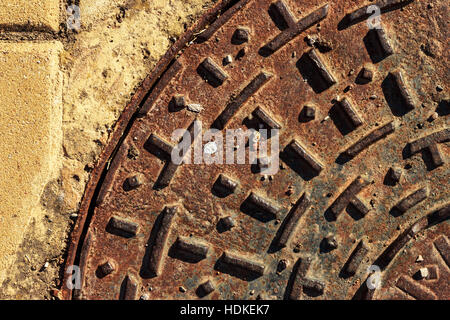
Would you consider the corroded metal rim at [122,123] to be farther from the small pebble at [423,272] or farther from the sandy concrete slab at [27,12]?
the small pebble at [423,272]

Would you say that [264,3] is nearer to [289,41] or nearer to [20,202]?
[289,41]

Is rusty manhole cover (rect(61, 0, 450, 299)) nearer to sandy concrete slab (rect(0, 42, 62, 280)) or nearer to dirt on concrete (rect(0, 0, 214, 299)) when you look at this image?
dirt on concrete (rect(0, 0, 214, 299))

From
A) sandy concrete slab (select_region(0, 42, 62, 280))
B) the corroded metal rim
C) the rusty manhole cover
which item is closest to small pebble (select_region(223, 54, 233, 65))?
the rusty manhole cover

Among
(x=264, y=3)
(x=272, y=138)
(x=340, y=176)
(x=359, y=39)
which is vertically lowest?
(x=340, y=176)

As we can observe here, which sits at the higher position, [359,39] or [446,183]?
[359,39]

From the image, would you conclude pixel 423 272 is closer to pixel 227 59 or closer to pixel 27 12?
pixel 227 59

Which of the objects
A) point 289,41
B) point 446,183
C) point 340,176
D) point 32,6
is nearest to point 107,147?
point 32,6
